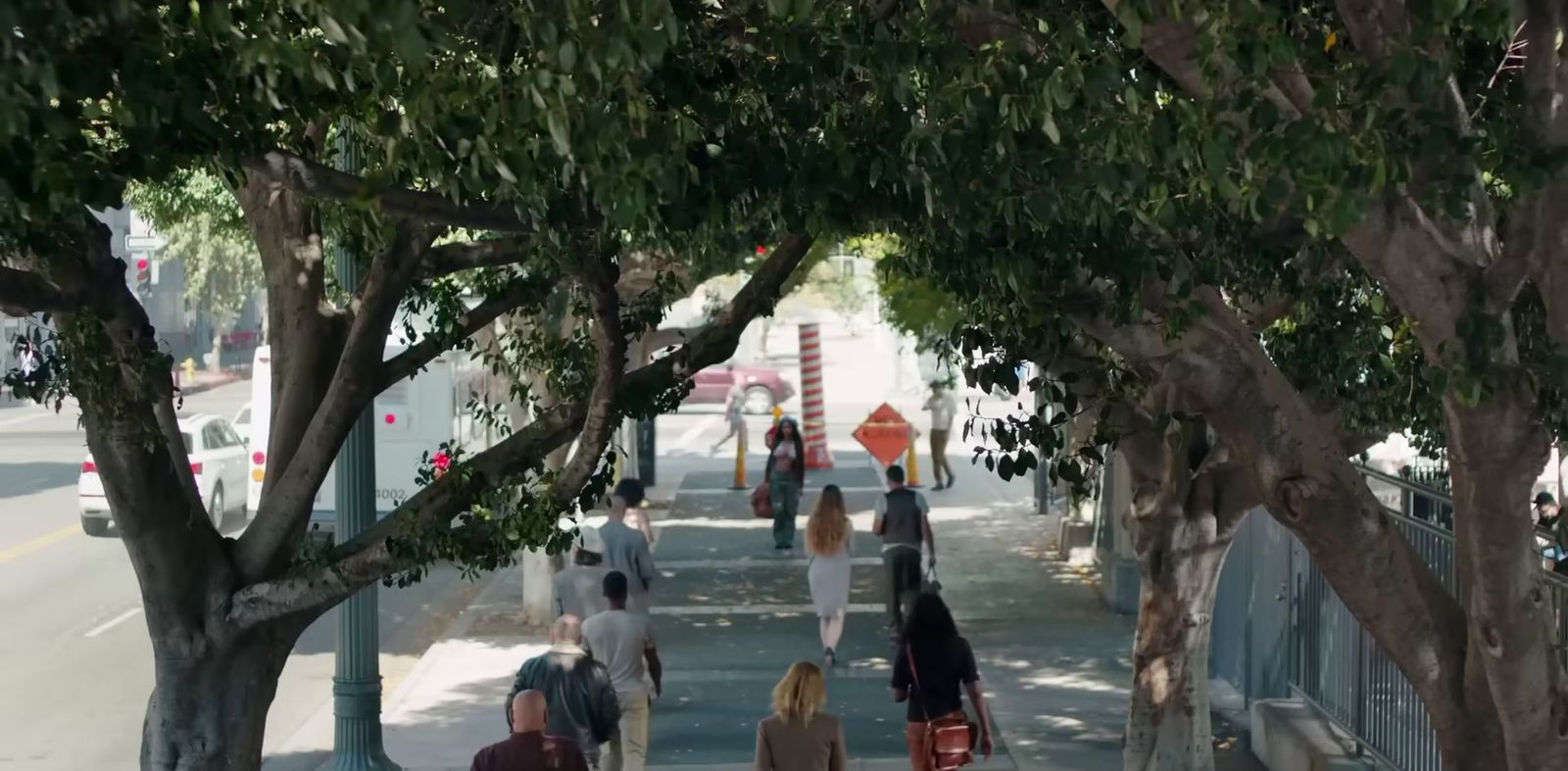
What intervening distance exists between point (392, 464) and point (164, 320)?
35.5 metres

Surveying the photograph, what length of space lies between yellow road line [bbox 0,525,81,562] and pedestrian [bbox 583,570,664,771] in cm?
1374

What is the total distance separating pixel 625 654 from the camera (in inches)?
426

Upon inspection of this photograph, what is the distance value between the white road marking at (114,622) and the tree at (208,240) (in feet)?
11.9

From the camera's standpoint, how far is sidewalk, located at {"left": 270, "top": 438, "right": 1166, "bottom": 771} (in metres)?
13.6

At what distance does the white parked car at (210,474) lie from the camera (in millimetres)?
23484

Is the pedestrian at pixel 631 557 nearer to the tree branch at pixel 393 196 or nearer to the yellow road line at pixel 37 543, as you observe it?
the tree branch at pixel 393 196

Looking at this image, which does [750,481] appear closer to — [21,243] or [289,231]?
[289,231]

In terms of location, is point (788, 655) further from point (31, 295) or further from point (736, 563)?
point (31, 295)

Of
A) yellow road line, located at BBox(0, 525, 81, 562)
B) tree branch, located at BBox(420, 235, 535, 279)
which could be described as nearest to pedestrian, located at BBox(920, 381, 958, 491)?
yellow road line, located at BBox(0, 525, 81, 562)

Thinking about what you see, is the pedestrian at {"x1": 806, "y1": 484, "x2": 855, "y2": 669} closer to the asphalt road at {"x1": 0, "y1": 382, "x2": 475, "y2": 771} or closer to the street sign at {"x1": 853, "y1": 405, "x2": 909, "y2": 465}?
the asphalt road at {"x1": 0, "y1": 382, "x2": 475, "y2": 771}

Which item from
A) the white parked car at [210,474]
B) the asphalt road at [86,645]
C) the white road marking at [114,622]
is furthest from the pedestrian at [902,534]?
the white parked car at [210,474]

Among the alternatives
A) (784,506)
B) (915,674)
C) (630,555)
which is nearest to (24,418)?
(784,506)

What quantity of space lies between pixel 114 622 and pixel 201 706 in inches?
399

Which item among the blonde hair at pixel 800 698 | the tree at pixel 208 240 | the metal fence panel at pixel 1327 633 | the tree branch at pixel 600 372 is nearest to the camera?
the tree branch at pixel 600 372
